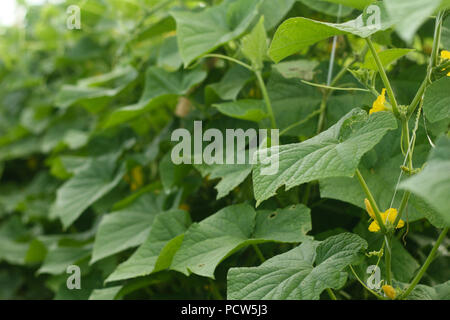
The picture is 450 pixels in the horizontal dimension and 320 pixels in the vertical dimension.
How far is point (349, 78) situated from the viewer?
1068mm

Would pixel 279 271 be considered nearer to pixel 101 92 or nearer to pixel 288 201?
pixel 288 201

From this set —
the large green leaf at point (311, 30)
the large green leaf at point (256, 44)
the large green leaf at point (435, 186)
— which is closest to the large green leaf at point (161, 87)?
the large green leaf at point (256, 44)

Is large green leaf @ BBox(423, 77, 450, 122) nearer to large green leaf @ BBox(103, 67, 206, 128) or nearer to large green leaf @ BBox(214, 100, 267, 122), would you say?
large green leaf @ BBox(214, 100, 267, 122)

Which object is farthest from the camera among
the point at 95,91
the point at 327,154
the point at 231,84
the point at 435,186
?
the point at 95,91

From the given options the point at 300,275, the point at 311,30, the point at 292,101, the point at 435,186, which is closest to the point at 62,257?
the point at 292,101

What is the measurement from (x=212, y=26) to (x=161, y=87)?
249 mm

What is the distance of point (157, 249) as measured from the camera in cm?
101

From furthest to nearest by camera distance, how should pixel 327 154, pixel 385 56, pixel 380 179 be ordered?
1. pixel 380 179
2. pixel 385 56
3. pixel 327 154

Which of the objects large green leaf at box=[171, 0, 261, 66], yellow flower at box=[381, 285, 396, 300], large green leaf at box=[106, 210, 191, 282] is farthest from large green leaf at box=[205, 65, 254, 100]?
yellow flower at box=[381, 285, 396, 300]

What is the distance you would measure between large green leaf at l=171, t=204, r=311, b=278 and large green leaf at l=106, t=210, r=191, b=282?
4 centimetres

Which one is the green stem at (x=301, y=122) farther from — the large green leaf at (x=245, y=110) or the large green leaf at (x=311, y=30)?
the large green leaf at (x=311, y=30)

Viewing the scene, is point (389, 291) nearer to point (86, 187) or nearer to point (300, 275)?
point (300, 275)

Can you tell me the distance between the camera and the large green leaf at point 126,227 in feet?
3.76
